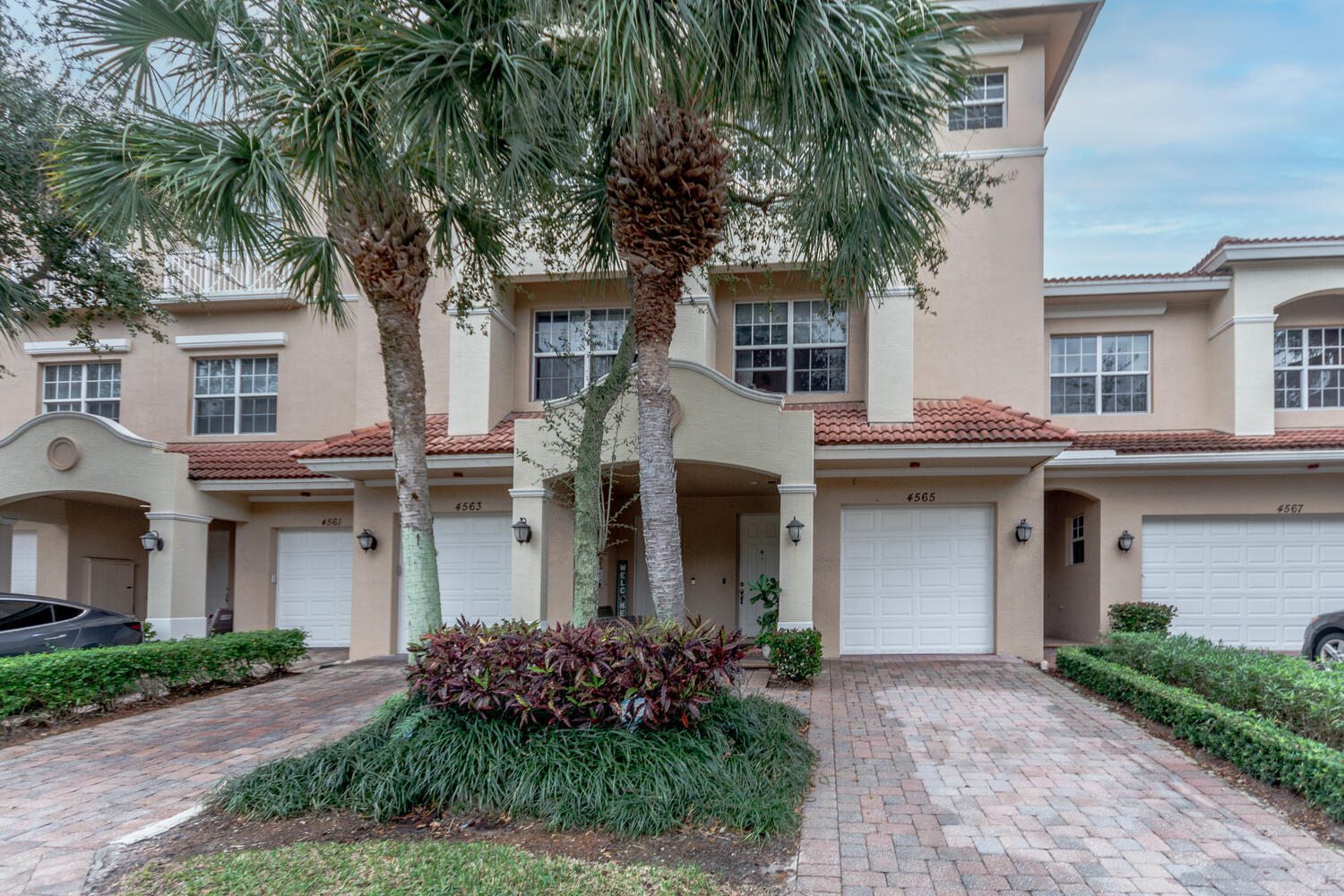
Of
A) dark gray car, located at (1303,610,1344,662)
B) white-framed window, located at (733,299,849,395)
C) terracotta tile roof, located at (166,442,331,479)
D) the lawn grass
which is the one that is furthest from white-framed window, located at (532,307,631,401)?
dark gray car, located at (1303,610,1344,662)

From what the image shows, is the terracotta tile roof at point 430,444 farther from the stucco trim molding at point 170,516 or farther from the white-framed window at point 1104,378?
the white-framed window at point 1104,378

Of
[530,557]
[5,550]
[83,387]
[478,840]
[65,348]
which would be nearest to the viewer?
[478,840]

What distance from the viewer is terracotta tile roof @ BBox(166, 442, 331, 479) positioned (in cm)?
1394

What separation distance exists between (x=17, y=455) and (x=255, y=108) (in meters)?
10.1

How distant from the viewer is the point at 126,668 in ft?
31.0

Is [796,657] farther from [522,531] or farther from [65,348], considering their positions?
[65,348]

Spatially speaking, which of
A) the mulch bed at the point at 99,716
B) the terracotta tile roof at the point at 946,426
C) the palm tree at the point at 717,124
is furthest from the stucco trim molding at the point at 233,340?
the terracotta tile roof at the point at 946,426

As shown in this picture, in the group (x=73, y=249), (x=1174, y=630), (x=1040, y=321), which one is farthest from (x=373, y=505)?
(x=1174, y=630)

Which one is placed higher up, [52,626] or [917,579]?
[917,579]

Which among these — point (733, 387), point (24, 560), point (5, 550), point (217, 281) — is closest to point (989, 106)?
point (733, 387)

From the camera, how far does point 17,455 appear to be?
13.2 metres

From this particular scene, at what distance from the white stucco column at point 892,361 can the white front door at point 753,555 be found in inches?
126

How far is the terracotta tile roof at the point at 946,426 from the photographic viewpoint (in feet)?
→ 36.8

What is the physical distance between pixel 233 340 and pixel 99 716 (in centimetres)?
866
